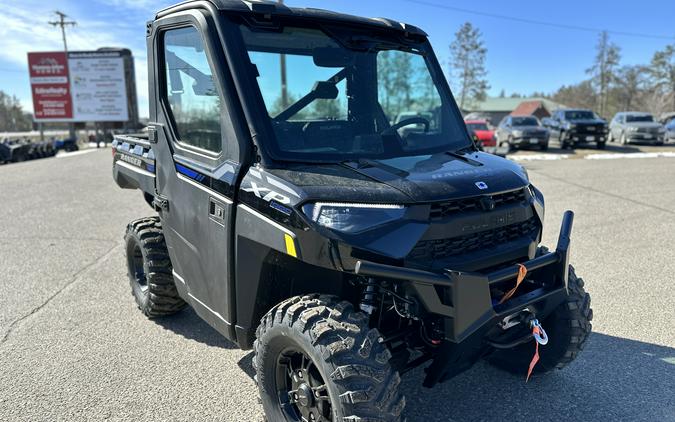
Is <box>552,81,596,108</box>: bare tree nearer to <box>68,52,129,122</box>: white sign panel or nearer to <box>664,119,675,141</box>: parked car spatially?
<box>664,119,675,141</box>: parked car

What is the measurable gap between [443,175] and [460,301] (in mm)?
655

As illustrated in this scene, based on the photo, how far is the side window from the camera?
2824 mm

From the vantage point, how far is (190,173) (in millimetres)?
3043

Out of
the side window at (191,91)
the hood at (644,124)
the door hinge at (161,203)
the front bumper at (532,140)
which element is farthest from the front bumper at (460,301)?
the hood at (644,124)

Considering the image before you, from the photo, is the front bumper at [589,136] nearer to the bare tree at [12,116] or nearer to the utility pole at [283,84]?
the utility pole at [283,84]

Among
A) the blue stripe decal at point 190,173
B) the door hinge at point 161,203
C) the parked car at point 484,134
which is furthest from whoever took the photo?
the parked car at point 484,134

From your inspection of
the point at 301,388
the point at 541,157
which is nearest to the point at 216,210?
the point at 301,388

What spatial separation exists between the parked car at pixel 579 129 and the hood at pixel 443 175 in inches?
873

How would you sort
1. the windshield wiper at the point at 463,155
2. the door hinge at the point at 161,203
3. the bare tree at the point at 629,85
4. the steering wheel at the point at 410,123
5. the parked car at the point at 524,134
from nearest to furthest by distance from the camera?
the windshield wiper at the point at 463,155, the steering wheel at the point at 410,123, the door hinge at the point at 161,203, the parked car at the point at 524,134, the bare tree at the point at 629,85

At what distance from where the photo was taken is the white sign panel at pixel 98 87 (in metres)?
39.8

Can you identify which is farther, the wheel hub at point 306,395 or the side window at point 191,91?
the side window at point 191,91

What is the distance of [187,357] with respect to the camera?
3732 millimetres

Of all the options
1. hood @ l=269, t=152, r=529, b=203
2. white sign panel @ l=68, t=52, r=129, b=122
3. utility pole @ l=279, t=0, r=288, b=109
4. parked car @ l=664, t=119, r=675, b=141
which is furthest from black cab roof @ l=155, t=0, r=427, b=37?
white sign panel @ l=68, t=52, r=129, b=122

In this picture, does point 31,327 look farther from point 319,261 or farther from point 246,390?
point 319,261
